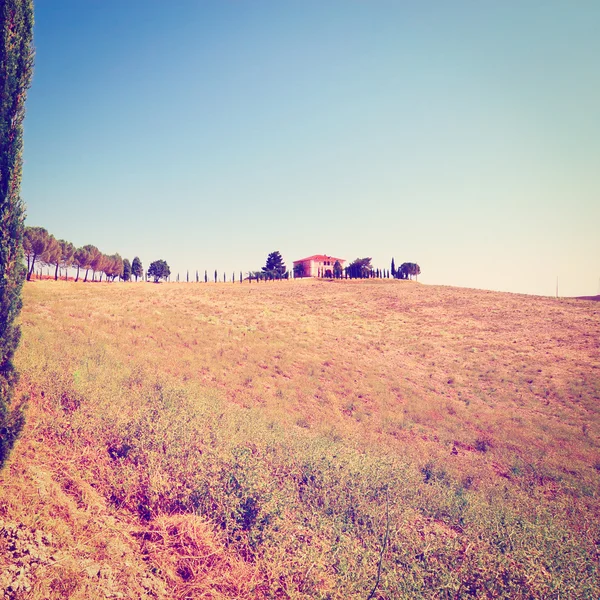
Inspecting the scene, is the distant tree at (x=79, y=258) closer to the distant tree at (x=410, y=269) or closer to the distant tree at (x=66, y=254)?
the distant tree at (x=66, y=254)

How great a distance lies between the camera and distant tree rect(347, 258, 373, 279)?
110m

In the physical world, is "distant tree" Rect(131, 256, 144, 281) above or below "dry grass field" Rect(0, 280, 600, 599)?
above

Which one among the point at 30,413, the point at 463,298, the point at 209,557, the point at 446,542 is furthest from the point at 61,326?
the point at 463,298

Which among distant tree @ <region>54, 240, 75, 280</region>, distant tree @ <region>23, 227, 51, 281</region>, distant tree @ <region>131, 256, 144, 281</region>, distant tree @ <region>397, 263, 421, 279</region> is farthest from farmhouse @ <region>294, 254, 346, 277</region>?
distant tree @ <region>23, 227, 51, 281</region>

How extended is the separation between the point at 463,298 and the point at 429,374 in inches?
1454

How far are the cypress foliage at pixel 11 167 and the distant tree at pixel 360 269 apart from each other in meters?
104

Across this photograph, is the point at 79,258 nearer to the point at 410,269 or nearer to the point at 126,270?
the point at 126,270

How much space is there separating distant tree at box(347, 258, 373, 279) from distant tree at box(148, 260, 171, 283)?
A: 6069 cm

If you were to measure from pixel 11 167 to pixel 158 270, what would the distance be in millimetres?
110015

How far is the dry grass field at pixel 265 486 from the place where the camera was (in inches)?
172

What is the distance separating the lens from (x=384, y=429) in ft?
46.1

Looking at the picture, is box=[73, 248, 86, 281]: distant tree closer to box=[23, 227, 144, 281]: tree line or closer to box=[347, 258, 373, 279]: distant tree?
box=[23, 227, 144, 281]: tree line

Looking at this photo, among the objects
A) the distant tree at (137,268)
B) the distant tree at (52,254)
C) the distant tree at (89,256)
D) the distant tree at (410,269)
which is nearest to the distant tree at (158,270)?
the distant tree at (137,268)

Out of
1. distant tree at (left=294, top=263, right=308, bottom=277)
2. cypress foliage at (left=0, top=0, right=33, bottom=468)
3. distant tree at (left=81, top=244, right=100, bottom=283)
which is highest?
distant tree at (left=294, top=263, right=308, bottom=277)
